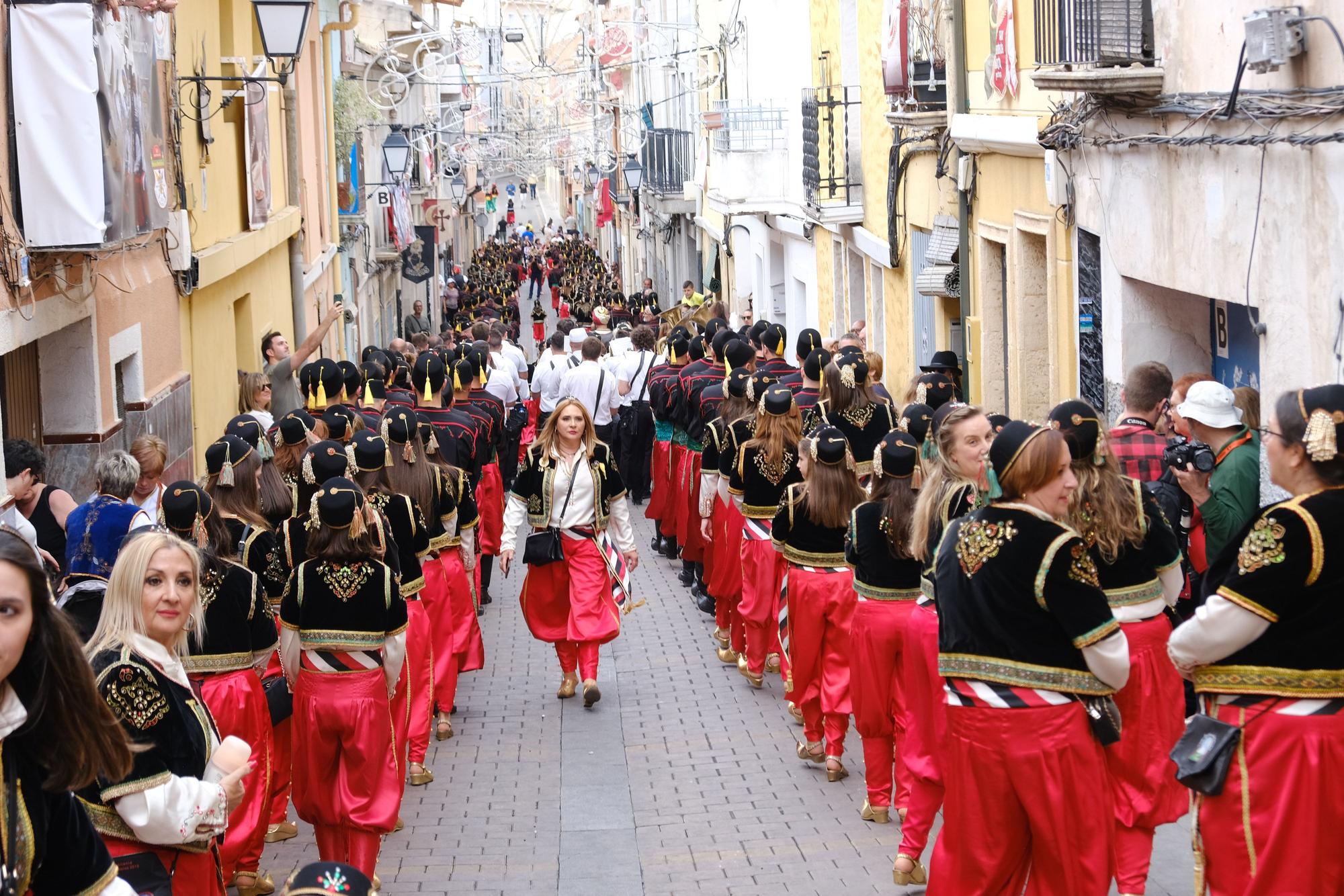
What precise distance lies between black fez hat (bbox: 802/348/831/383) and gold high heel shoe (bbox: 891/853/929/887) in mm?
5019

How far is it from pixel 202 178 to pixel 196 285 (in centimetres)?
152

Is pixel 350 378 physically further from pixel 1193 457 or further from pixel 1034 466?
pixel 1034 466

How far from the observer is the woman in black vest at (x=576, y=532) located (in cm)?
1023

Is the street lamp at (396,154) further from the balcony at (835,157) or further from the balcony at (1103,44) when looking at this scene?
the balcony at (1103,44)

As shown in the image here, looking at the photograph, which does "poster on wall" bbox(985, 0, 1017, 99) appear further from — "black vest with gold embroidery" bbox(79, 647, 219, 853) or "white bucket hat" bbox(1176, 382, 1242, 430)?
"black vest with gold embroidery" bbox(79, 647, 219, 853)

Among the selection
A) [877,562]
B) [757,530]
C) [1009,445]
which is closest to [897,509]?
[877,562]

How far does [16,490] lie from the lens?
27.2 ft

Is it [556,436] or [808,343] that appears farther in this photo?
[808,343]

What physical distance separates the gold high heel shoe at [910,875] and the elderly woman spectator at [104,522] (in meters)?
3.36

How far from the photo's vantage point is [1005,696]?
5.29 metres

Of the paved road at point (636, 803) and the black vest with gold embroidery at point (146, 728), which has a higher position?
the black vest with gold embroidery at point (146, 728)

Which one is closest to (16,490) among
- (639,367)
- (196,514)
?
(196,514)

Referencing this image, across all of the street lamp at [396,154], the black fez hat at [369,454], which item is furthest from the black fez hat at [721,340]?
the street lamp at [396,154]

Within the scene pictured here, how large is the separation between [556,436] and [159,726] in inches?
224
